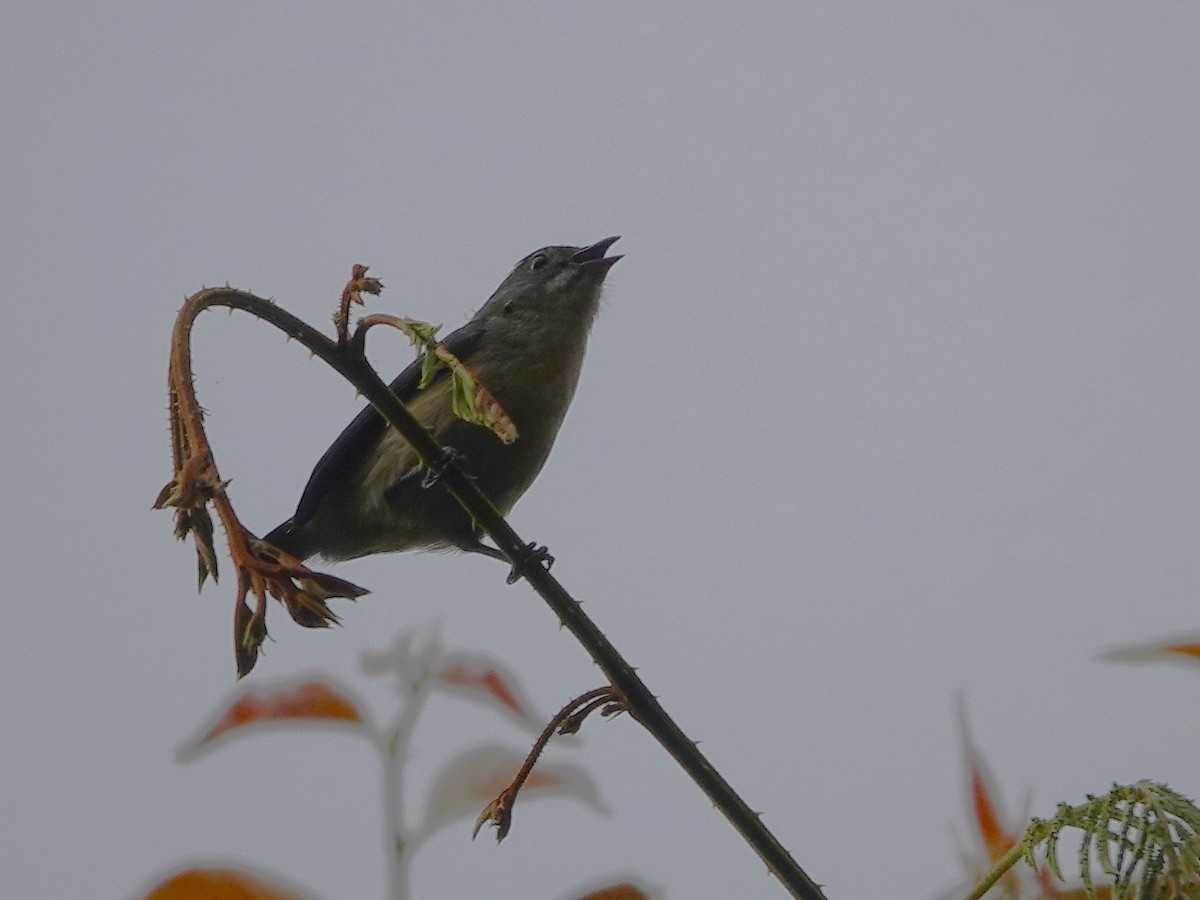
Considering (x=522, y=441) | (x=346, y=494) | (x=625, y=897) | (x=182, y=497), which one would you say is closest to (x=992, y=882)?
(x=625, y=897)

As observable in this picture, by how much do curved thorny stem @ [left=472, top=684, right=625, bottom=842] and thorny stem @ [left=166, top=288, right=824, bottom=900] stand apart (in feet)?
0.08

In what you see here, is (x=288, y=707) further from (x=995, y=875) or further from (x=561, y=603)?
(x=995, y=875)

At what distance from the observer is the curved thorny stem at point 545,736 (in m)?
1.43

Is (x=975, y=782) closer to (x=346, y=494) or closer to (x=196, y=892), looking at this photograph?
(x=196, y=892)

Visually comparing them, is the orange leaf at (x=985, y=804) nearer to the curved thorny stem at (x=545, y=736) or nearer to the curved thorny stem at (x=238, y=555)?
the curved thorny stem at (x=545, y=736)

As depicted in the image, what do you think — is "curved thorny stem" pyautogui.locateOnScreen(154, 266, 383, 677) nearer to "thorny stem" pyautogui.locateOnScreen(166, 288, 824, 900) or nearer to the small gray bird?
"thorny stem" pyautogui.locateOnScreen(166, 288, 824, 900)

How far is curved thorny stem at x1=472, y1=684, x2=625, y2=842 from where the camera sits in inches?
56.2

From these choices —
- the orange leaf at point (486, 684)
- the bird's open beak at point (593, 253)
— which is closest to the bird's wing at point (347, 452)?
the bird's open beak at point (593, 253)

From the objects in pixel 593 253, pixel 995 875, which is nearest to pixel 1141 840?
pixel 995 875

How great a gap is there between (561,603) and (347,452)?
274cm

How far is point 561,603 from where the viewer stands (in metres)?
1.45

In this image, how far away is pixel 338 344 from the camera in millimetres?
1374

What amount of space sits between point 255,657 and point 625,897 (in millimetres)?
399

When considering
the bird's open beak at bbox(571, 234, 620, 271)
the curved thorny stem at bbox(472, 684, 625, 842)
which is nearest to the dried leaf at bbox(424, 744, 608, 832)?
the curved thorny stem at bbox(472, 684, 625, 842)
